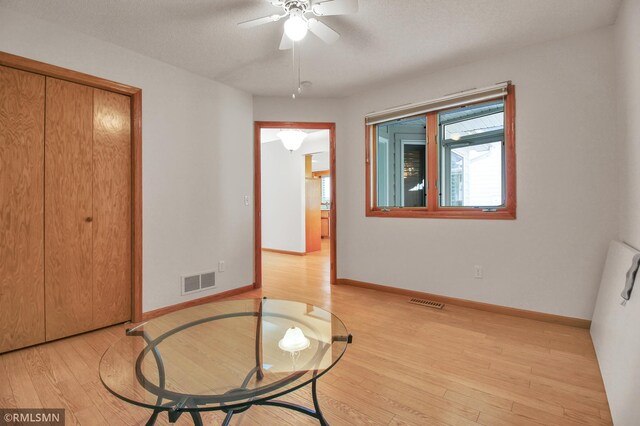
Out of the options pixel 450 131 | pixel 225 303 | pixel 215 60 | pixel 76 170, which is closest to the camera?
pixel 225 303

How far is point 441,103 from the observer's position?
3.07 metres

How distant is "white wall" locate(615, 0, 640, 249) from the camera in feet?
5.94

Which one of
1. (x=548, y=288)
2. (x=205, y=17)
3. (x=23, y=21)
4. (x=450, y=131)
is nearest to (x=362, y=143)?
(x=450, y=131)

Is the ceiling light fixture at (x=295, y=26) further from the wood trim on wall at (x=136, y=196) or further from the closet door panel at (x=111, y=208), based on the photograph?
the closet door panel at (x=111, y=208)

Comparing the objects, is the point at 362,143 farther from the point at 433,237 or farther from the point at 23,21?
the point at 23,21

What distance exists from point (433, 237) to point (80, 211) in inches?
130

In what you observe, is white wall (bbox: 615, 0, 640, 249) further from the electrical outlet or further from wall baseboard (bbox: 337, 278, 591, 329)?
the electrical outlet

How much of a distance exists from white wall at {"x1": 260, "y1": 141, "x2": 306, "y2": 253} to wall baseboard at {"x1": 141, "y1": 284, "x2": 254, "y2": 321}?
2766 mm

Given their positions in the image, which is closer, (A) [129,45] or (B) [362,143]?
(A) [129,45]

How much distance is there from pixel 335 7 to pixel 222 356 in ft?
6.86

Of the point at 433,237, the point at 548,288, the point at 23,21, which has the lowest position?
the point at 548,288

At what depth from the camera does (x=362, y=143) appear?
12.2 feet

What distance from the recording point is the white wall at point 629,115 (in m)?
1.81

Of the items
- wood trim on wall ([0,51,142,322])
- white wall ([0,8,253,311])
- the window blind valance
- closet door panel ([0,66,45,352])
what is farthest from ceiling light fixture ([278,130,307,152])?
closet door panel ([0,66,45,352])
